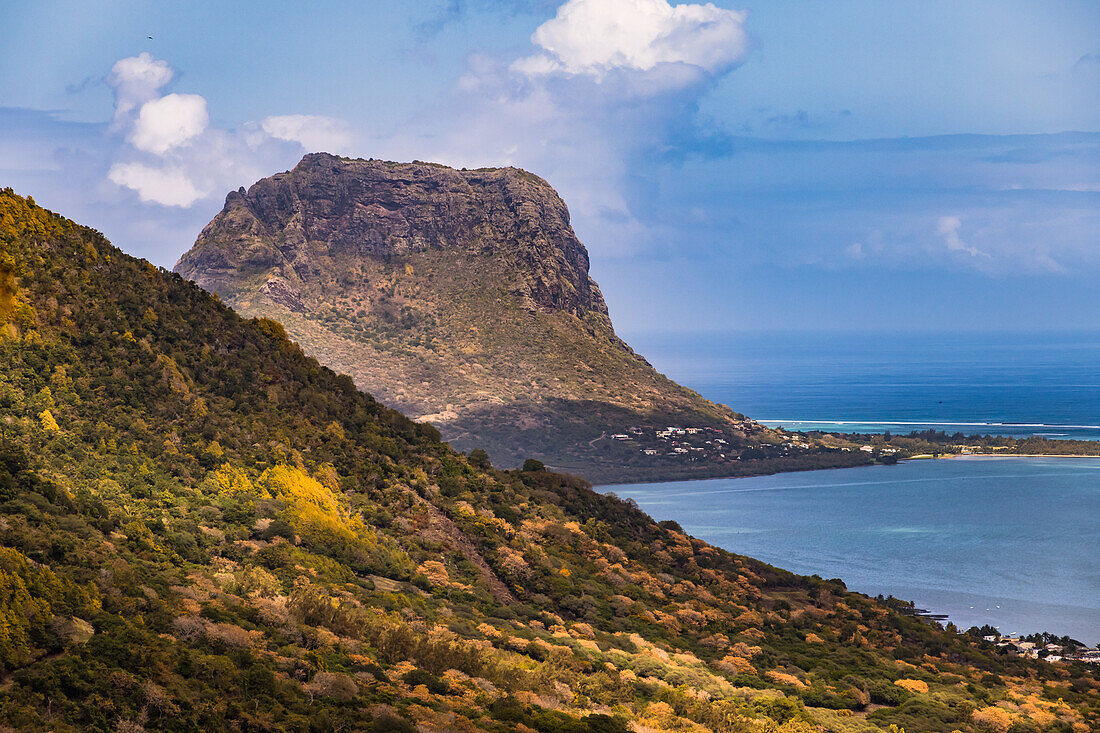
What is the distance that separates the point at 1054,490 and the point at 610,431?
82.8 m

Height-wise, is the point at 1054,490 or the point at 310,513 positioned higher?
the point at 1054,490

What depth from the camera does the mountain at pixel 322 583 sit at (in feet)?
89.6

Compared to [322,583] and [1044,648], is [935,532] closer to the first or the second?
[1044,648]

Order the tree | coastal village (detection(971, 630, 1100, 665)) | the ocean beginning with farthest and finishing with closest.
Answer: the ocean, the tree, coastal village (detection(971, 630, 1100, 665))

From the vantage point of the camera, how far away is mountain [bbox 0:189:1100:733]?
27.3 metres

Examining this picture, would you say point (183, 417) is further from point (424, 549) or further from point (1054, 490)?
point (1054, 490)

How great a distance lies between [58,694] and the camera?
76.0 feet

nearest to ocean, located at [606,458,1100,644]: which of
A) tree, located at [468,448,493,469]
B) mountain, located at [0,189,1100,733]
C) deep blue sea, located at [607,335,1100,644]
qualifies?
deep blue sea, located at [607,335,1100,644]

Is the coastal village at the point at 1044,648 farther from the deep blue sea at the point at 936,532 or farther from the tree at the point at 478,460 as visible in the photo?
the tree at the point at 478,460

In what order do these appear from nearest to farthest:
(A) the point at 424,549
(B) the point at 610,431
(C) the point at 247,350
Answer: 1. (A) the point at 424,549
2. (C) the point at 247,350
3. (B) the point at 610,431

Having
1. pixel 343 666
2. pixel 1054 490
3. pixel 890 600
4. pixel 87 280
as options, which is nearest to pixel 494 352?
pixel 1054 490

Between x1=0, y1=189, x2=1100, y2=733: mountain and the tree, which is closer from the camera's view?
x1=0, y1=189, x2=1100, y2=733: mountain

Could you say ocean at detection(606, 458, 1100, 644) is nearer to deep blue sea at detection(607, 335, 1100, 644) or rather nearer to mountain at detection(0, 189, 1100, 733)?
deep blue sea at detection(607, 335, 1100, 644)

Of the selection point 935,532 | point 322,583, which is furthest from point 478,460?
point 935,532
